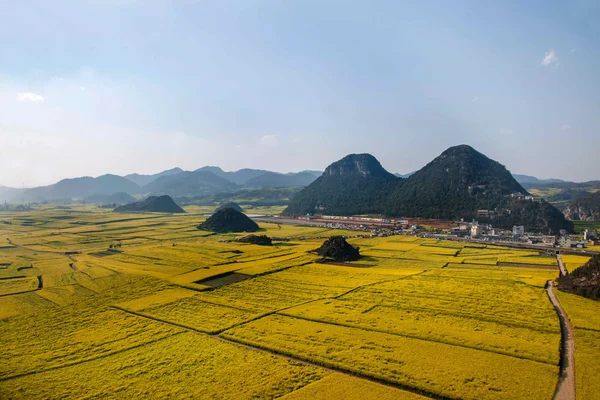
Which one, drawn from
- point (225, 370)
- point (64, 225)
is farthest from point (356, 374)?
point (64, 225)

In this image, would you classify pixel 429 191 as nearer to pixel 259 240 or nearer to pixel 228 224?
pixel 228 224

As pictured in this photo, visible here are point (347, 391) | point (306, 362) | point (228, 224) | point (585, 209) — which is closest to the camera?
point (347, 391)

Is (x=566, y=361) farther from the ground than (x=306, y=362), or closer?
farther from the ground

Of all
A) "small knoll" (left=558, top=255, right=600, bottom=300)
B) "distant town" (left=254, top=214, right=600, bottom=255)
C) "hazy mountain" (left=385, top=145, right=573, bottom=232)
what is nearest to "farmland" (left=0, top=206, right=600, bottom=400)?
"small knoll" (left=558, top=255, right=600, bottom=300)

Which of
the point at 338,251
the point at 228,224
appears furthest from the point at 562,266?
the point at 228,224

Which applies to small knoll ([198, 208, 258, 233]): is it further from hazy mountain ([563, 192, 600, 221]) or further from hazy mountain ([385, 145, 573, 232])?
hazy mountain ([563, 192, 600, 221])

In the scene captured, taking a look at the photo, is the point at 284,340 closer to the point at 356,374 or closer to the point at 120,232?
the point at 356,374
